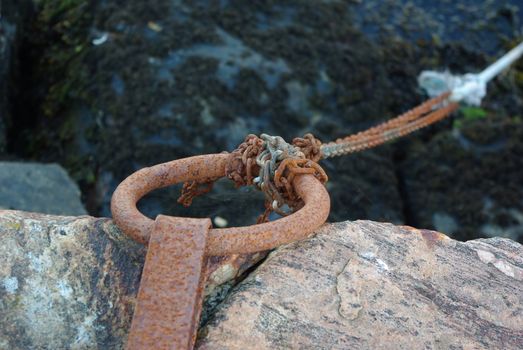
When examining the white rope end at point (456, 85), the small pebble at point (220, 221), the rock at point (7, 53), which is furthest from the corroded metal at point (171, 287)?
the white rope end at point (456, 85)

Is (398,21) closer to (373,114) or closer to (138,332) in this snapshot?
(373,114)

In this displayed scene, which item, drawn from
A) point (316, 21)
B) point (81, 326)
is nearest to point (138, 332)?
point (81, 326)

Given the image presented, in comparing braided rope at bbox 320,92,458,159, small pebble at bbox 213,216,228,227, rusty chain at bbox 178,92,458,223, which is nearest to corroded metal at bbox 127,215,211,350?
rusty chain at bbox 178,92,458,223

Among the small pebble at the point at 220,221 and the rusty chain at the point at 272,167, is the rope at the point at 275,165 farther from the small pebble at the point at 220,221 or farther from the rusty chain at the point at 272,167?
the small pebble at the point at 220,221

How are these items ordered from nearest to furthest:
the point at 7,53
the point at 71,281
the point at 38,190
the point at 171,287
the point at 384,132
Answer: the point at 171,287 < the point at 71,281 < the point at 384,132 < the point at 38,190 < the point at 7,53

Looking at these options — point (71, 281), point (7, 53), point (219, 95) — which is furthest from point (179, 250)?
point (7, 53)

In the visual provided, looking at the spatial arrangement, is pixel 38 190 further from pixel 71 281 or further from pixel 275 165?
pixel 275 165

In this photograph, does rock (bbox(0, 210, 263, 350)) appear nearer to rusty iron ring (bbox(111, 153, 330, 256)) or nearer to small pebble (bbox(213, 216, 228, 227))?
rusty iron ring (bbox(111, 153, 330, 256))
